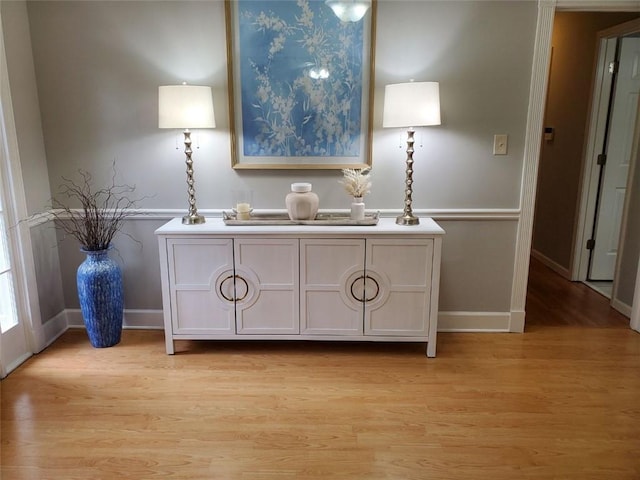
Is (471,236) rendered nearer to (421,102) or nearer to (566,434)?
(421,102)

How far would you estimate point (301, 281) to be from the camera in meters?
2.83

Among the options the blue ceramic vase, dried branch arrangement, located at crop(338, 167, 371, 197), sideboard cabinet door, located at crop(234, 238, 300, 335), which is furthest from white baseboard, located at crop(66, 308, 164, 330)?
dried branch arrangement, located at crop(338, 167, 371, 197)

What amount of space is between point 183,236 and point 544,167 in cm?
366

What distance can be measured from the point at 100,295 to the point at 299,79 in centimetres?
176

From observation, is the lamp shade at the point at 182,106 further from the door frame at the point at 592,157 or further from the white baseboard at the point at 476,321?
the door frame at the point at 592,157

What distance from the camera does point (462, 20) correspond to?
287 centimetres

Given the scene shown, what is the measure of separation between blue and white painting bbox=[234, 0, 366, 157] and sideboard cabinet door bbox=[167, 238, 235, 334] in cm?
67

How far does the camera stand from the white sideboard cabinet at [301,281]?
9.09 feet

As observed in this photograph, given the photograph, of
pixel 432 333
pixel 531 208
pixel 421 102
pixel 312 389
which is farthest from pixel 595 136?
pixel 312 389

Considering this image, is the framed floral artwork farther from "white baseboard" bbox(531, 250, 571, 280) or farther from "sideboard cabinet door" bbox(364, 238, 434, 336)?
"white baseboard" bbox(531, 250, 571, 280)

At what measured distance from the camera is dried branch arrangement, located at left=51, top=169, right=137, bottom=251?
3100 mm

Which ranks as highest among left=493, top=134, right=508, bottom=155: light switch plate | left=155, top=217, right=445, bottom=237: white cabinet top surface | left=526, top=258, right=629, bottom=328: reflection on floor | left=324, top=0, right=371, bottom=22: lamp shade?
left=324, top=0, right=371, bottom=22: lamp shade

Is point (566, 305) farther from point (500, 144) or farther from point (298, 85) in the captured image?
point (298, 85)

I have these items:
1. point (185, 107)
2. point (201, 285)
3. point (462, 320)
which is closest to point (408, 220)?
point (462, 320)
